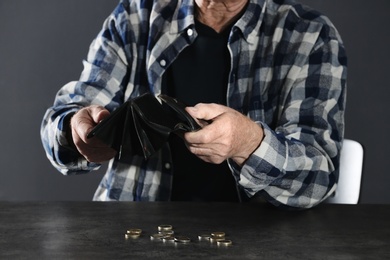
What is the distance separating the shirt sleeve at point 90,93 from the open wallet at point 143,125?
0.31m

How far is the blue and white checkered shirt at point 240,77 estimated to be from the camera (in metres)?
2.02

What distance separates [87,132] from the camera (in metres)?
1.85

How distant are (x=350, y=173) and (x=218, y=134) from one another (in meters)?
0.65

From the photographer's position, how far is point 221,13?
7.19 feet

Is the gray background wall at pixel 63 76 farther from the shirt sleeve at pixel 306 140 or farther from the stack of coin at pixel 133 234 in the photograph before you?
the stack of coin at pixel 133 234

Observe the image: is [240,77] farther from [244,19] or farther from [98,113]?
[98,113]

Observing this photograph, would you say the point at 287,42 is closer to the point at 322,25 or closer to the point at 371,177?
the point at 322,25

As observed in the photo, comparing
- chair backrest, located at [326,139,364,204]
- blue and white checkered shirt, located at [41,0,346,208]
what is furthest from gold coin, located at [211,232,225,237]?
chair backrest, located at [326,139,364,204]

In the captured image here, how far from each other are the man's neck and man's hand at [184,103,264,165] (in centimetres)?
53

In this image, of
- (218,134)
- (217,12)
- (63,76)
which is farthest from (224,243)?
(63,76)

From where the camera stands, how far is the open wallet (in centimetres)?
164

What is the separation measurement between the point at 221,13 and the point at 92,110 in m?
0.48

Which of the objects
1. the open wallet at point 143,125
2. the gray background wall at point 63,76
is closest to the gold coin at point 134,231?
the open wallet at point 143,125

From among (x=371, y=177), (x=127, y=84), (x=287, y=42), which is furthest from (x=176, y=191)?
(x=371, y=177)
